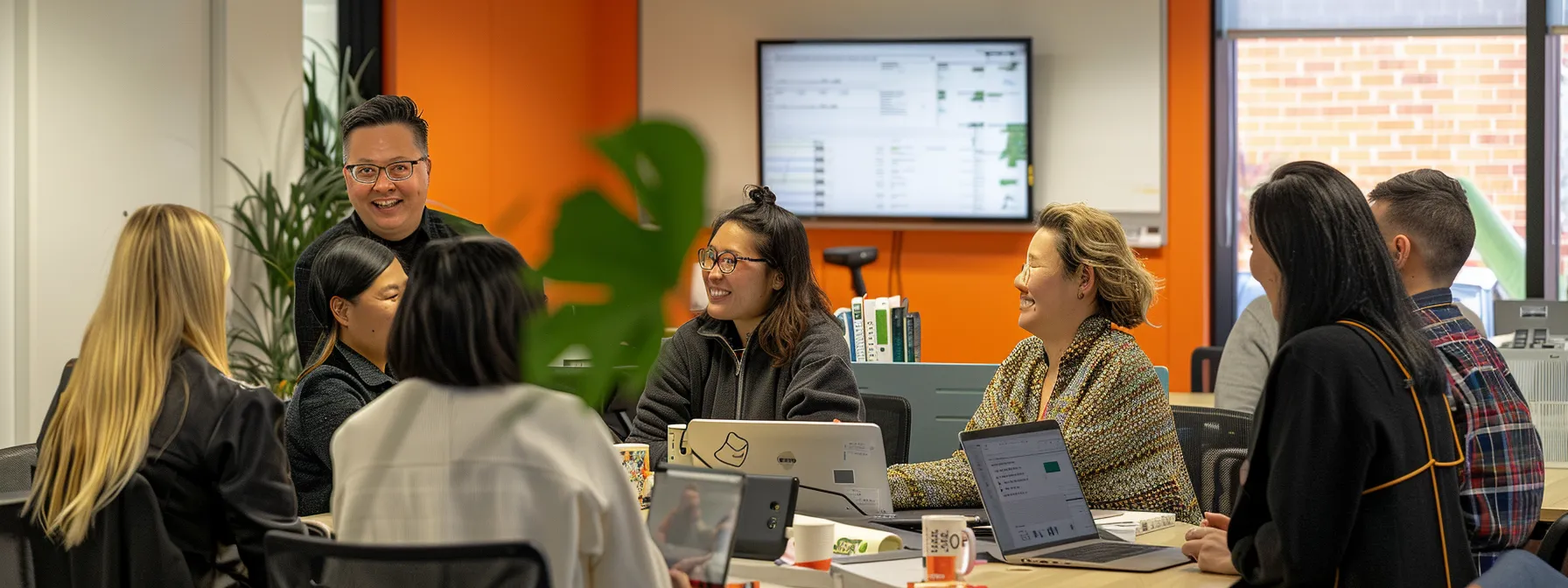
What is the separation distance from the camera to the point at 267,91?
465 cm

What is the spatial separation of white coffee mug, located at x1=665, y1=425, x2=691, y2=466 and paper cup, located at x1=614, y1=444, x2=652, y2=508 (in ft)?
0.16

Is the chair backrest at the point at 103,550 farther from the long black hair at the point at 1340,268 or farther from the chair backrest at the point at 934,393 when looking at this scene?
the chair backrest at the point at 934,393

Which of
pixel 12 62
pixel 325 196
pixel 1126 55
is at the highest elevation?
pixel 1126 55

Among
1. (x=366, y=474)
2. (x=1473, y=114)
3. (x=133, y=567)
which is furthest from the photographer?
(x=1473, y=114)

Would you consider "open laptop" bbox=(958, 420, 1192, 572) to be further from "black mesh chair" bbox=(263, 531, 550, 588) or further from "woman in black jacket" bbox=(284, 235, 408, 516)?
"woman in black jacket" bbox=(284, 235, 408, 516)

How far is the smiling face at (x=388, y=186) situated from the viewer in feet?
8.98

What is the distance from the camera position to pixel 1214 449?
289 centimetres

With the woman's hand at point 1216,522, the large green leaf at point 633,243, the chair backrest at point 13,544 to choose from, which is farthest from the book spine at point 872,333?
the large green leaf at point 633,243

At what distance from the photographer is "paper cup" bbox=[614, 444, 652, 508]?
95.3 inches

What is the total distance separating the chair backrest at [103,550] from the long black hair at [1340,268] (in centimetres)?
153

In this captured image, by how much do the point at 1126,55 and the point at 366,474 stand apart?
4711 mm

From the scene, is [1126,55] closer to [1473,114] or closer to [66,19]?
[1473,114]

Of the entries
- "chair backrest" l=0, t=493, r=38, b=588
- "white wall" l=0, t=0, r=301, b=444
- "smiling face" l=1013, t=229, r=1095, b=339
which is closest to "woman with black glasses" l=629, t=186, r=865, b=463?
"smiling face" l=1013, t=229, r=1095, b=339

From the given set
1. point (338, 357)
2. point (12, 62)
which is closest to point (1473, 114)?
point (338, 357)
